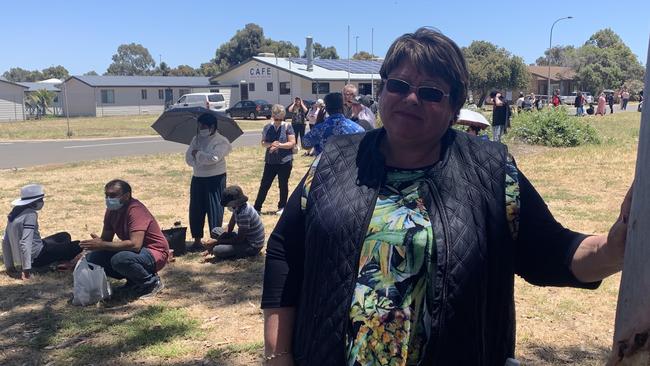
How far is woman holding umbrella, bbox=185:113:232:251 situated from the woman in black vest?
5.07 metres

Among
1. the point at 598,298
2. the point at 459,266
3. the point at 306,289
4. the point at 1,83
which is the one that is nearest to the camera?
the point at 459,266

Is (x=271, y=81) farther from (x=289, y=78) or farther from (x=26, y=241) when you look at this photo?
(x=26, y=241)

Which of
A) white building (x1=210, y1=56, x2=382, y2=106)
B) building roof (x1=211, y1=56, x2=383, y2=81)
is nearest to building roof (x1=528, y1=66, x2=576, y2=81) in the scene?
building roof (x1=211, y1=56, x2=383, y2=81)

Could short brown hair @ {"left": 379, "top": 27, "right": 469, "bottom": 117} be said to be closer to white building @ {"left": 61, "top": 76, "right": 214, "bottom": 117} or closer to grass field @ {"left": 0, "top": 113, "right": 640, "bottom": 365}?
grass field @ {"left": 0, "top": 113, "right": 640, "bottom": 365}

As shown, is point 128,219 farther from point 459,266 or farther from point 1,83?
point 1,83

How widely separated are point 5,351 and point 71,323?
55 centimetres

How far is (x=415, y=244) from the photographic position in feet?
5.55

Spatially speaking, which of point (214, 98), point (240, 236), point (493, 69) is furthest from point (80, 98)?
point (240, 236)

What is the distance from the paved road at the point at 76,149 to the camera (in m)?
16.6

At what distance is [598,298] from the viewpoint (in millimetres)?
5184

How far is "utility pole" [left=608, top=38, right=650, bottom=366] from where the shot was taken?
1.02m

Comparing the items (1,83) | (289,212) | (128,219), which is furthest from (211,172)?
(1,83)

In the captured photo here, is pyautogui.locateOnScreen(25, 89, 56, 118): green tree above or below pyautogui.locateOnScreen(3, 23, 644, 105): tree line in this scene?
below

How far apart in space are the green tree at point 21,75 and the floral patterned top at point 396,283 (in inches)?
4868
